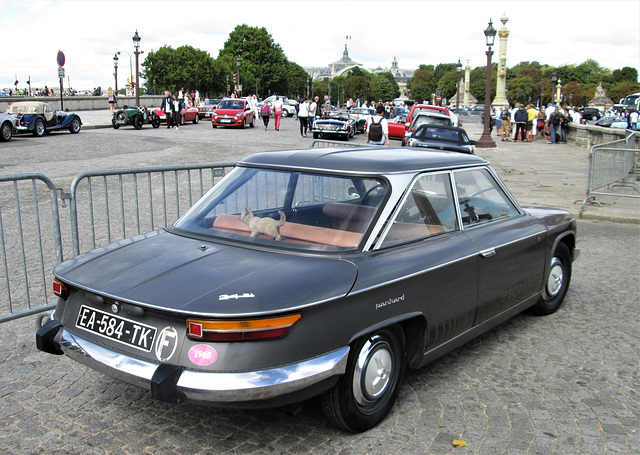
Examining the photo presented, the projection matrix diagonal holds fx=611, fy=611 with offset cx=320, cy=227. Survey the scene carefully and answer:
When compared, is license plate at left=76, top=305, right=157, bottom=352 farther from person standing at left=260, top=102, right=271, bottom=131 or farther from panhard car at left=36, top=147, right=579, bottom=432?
person standing at left=260, top=102, right=271, bottom=131

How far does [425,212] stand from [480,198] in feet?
2.77

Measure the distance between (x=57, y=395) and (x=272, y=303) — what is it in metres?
1.93

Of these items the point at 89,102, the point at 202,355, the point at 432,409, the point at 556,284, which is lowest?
the point at 432,409

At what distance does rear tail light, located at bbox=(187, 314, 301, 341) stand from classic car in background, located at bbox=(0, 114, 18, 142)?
2332 cm

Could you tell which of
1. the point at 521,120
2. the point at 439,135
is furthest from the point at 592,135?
the point at 439,135

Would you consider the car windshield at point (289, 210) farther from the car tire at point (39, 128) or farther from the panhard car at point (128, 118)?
the panhard car at point (128, 118)

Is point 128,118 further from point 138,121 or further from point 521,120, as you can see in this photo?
point 521,120

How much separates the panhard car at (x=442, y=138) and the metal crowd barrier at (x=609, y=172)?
428 cm

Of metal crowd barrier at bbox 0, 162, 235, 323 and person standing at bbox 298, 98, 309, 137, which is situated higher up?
person standing at bbox 298, 98, 309, 137

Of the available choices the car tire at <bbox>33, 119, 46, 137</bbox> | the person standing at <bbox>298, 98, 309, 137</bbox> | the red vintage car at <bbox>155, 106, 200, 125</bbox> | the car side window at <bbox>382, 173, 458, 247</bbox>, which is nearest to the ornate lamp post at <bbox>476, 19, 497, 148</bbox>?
the person standing at <bbox>298, 98, 309, 137</bbox>

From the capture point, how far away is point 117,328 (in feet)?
10.7

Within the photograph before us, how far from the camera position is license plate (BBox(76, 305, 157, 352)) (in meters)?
3.13

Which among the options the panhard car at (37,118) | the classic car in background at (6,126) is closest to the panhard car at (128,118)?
the panhard car at (37,118)

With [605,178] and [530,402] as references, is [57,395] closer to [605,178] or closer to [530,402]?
[530,402]
